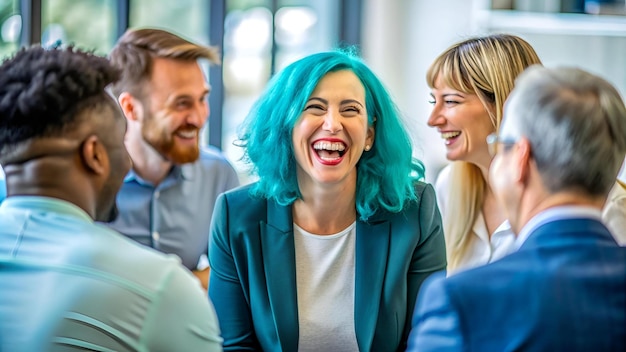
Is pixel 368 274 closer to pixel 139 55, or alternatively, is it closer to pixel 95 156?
pixel 95 156

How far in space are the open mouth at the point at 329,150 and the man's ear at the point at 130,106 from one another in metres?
0.95

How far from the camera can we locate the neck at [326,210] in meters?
2.28

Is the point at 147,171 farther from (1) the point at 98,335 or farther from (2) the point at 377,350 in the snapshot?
(1) the point at 98,335

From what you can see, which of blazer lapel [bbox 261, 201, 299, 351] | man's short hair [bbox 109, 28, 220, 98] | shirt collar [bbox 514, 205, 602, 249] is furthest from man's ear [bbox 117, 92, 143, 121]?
shirt collar [bbox 514, 205, 602, 249]

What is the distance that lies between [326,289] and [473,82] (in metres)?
0.75

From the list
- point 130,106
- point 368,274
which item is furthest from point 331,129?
point 130,106

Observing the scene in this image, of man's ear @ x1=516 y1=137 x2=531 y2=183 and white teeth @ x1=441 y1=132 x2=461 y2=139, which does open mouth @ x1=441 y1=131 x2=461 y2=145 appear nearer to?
white teeth @ x1=441 y1=132 x2=461 y2=139

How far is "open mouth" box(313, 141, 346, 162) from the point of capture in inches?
87.7

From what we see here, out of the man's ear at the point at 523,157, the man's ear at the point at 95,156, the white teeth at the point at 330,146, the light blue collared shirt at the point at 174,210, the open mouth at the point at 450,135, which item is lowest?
the light blue collared shirt at the point at 174,210

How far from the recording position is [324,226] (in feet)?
7.51

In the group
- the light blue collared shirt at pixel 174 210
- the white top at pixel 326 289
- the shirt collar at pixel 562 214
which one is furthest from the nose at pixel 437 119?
the shirt collar at pixel 562 214

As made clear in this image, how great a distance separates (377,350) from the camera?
218 centimetres

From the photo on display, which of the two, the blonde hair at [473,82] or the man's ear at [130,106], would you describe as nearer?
the blonde hair at [473,82]

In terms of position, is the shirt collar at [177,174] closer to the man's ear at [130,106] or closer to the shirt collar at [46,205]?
the man's ear at [130,106]
